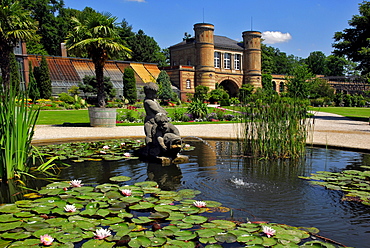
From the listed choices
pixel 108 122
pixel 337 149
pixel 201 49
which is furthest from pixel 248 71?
pixel 337 149

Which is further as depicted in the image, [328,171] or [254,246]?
[328,171]

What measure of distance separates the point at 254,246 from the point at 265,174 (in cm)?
267

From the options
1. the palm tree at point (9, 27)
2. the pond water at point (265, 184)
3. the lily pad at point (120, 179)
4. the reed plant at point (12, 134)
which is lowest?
the pond water at point (265, 184)

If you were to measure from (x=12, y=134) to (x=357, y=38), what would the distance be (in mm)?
20529

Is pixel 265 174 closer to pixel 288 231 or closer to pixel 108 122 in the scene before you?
pixel 288 231

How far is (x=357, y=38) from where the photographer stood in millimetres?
19391

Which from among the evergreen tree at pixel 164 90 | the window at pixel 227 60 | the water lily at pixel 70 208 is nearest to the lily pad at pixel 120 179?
the water lily at pixel 70 208

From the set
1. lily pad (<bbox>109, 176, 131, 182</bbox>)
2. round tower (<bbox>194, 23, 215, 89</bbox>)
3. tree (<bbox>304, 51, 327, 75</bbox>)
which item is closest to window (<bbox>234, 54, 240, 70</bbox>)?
round tower (<bbox>194, 23, 215, 89</bbox>)

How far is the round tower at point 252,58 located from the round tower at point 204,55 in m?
6.52

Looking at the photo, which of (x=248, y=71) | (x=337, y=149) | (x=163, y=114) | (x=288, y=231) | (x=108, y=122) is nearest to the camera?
(x=288, y=231)

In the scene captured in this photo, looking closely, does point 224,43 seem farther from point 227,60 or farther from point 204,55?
point 204,55

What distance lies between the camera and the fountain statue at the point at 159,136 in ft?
18.4

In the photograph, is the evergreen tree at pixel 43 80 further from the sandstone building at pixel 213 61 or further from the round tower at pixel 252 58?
the round tower at pixel 252 58

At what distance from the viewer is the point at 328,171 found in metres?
5.17
